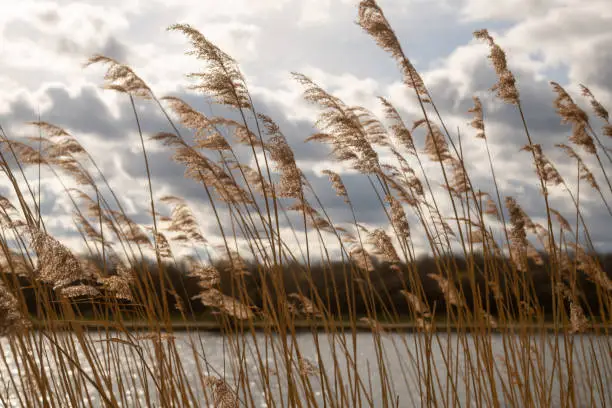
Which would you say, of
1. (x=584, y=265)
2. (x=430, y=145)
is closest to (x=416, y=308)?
(x=430, y=145)

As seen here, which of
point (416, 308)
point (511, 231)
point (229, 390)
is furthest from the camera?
point (416, 308)

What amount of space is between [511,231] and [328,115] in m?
1.16

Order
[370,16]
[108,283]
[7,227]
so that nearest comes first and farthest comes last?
[108,283], [7,227], [370,16]

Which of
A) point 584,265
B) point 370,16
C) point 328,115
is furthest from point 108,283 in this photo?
point 584,265

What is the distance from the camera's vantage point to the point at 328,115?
3.05 meters

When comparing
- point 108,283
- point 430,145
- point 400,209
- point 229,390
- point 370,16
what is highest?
point 370,16

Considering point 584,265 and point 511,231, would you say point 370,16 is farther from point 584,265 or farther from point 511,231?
point 584,265

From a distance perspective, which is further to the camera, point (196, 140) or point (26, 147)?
point (26, 147)

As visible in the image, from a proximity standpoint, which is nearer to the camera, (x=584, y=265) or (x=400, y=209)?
(x=400, y=209)

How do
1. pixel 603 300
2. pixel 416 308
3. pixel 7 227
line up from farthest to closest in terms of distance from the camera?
pixel 603 300, pixel 416 308, pixel 7 227

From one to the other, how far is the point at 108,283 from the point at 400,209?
4.65ft

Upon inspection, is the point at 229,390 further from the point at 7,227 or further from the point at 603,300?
the point at 603,300

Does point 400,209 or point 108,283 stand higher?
point 400,209

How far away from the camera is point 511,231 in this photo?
340 cm
